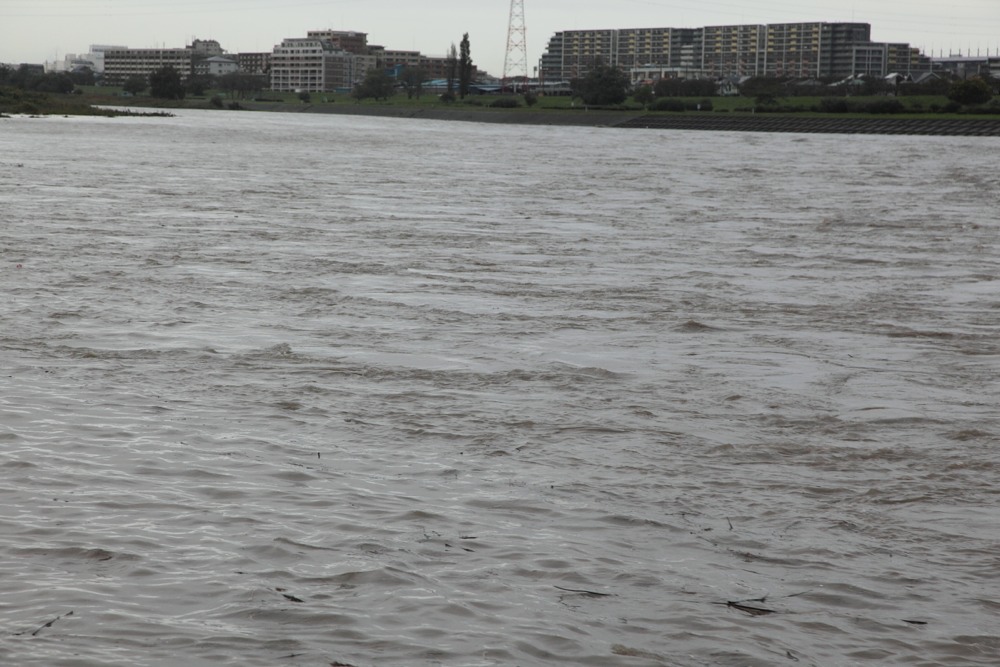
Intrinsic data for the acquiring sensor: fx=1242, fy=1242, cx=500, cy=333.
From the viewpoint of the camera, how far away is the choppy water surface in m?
4.51

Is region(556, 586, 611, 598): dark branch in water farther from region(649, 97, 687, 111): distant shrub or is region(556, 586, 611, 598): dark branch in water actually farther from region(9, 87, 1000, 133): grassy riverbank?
region(649, 97, 687, 111): distant shrub

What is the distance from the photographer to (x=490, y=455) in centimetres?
675

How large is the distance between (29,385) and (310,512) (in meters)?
3.13

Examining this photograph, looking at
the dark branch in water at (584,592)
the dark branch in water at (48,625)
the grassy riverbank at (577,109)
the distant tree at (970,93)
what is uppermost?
the distant tree at (970,93)

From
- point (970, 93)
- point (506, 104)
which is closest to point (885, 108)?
point (970, 93)

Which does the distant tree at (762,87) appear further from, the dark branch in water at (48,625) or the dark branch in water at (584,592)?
the dark branch in water at (48,625)

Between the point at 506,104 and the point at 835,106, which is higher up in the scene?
the point at 506,104

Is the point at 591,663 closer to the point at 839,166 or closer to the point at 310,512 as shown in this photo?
the point at 310,512

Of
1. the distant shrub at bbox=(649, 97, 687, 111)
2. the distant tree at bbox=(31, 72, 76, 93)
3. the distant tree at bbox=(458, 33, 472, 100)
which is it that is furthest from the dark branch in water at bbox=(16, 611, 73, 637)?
the distant tree at bbox=(31, 72, 76, 93)

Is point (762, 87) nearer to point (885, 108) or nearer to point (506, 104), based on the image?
point (506, 104)

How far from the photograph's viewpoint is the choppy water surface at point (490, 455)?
4.51m

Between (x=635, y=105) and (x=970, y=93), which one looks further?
(x=635, y=105)

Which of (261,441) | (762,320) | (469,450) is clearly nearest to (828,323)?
(762,320)

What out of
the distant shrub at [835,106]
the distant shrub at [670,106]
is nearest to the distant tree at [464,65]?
the distant shrub at [670,106]
